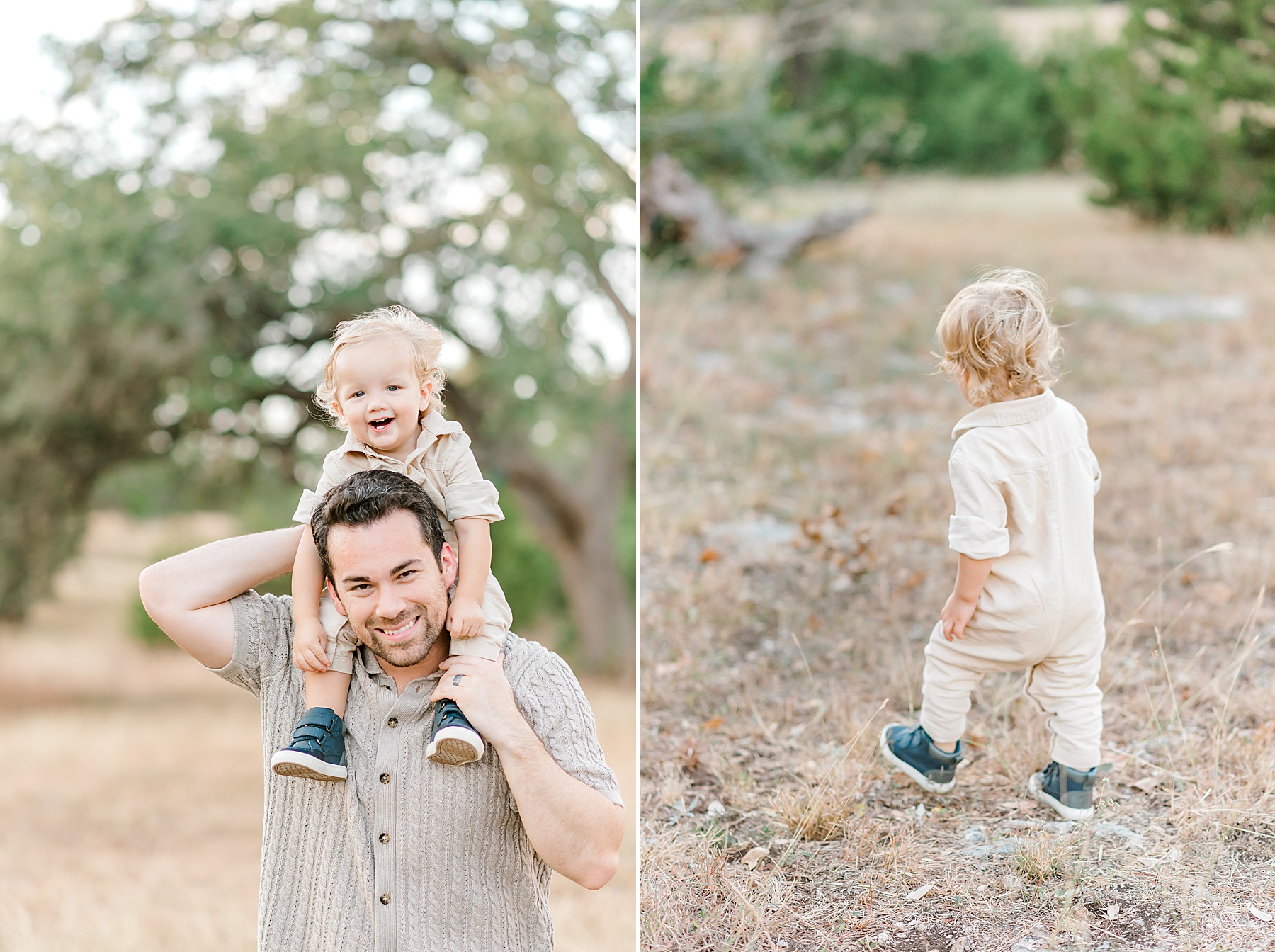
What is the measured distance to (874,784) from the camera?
2934mm

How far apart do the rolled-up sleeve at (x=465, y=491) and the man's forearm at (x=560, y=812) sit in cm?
36

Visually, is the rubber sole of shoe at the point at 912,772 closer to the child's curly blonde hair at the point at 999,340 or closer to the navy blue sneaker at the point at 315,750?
the child's curly blonde hair at the point at 999,340

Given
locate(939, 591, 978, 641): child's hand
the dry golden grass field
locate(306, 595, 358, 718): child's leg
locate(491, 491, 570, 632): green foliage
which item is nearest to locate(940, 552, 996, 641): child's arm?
locate(939, 591, 978, 641): child's hand

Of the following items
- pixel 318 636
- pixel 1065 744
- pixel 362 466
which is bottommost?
pixel 1065 744

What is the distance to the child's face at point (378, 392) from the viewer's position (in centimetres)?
192

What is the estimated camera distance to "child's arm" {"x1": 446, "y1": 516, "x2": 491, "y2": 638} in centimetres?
194

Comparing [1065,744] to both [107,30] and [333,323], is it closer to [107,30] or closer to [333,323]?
[333,323]

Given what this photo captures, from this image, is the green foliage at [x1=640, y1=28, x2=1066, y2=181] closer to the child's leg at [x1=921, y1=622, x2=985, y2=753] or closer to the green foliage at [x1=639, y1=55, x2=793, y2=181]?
the green foliage at [x1=639, y1=55, x2=793, y2=181]

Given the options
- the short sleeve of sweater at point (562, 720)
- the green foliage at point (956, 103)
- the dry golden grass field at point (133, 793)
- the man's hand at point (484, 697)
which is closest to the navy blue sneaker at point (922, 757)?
the short sleeve of sweater at point (562, 720)

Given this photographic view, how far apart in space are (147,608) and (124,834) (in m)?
6.07

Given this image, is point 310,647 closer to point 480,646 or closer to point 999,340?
point 480,646

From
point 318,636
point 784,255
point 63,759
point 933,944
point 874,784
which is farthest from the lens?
point 63,759

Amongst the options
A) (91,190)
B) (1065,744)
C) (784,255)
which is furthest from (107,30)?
(1065,744)

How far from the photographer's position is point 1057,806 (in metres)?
2.68
